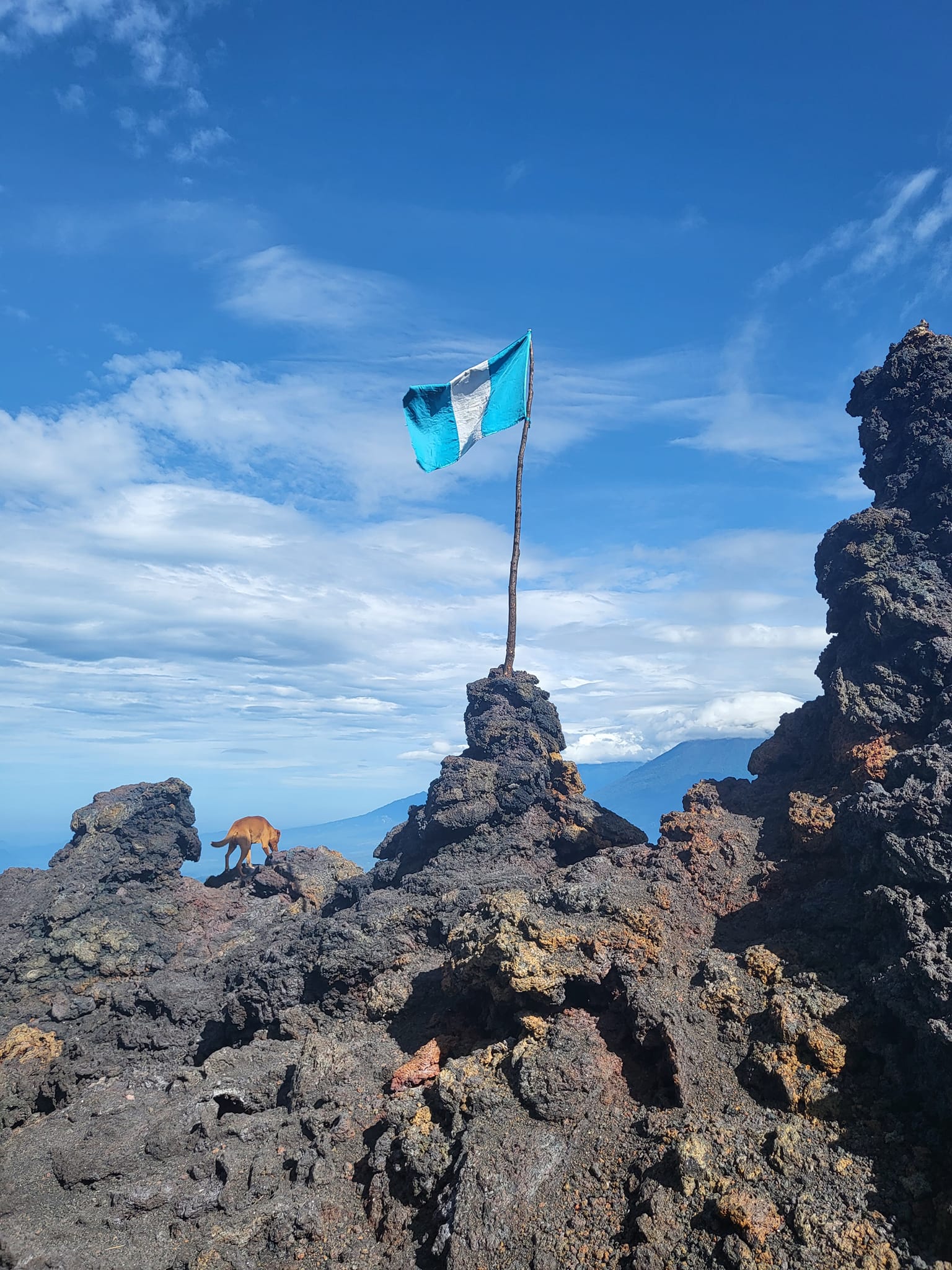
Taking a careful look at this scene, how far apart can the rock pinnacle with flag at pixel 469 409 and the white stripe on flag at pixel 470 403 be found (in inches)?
0.7

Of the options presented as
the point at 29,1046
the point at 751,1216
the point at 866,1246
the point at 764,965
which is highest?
the point at 764,965

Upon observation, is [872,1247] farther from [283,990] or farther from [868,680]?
[868,680]

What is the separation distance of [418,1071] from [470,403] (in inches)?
690

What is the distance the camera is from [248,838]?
21812 mm

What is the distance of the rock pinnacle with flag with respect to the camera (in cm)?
2097

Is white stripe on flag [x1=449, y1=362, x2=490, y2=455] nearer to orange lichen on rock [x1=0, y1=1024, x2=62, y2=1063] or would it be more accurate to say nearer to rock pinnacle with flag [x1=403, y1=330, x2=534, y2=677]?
rock pinnacle with flag [x1=403, y1=330, x2=534, y2=677]

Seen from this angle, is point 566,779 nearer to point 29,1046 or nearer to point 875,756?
point 875,756

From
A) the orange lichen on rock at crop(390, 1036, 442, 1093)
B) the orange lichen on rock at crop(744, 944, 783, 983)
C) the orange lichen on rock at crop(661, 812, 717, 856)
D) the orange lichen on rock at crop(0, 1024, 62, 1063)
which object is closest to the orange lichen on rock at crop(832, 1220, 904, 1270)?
the orange lichen on rock at crop(744, 944, 783, 983)

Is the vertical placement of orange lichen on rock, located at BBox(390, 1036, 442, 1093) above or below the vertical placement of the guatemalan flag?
below

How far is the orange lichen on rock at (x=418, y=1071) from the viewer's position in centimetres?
1000

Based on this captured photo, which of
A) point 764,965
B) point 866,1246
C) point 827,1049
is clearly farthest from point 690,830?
point 866,1246

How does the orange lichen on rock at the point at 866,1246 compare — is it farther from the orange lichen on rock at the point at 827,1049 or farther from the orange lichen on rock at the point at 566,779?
Result: the orange lichen on rock at the point at 566,779

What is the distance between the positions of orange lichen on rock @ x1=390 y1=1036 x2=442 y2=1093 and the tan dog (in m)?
12.6

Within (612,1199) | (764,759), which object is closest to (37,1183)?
(612,1199)
